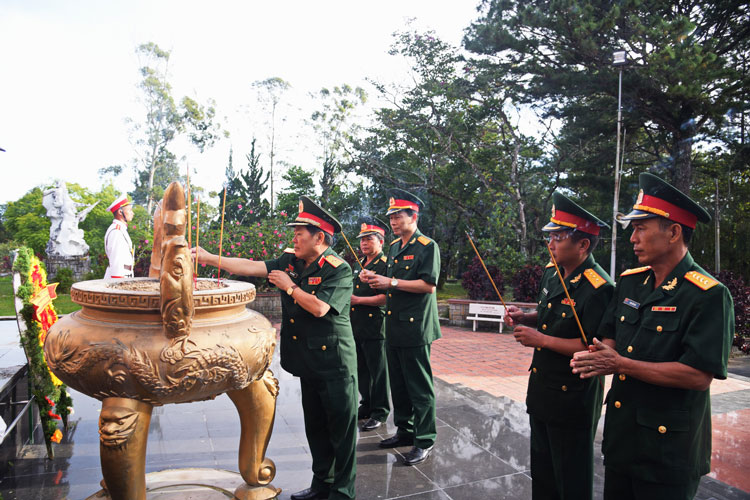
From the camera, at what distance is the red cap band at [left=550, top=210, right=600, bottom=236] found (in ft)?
8.11

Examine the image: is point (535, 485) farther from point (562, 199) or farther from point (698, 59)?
point (698, 59)

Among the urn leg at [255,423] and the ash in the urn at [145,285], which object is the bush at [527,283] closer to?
the urn leg at [255,423]

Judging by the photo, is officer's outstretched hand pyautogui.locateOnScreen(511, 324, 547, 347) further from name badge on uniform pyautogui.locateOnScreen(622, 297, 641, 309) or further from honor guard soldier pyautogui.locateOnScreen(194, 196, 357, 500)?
honor guard soldier pyautogui.locateOnScreen(194, 196, 357, 500)

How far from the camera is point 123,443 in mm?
1988

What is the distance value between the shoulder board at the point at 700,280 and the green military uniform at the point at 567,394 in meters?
0.47

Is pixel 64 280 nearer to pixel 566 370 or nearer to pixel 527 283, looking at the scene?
pixel 527 283

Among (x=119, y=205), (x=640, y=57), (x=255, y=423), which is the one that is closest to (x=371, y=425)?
(x=255, y=423)

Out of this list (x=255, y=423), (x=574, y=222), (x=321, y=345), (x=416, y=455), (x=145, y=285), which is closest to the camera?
(x=145, y=285)

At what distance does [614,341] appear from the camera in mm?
2189

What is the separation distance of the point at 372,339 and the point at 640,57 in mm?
11701

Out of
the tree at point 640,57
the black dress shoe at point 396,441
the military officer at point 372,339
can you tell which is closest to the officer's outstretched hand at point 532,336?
the black dress shoe at point 396,441

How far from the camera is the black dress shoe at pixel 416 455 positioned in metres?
3.42

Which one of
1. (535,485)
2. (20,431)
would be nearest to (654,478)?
(535,485)

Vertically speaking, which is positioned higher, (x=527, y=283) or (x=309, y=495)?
(x=527, y=283)
